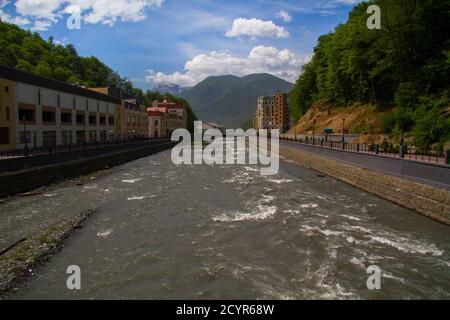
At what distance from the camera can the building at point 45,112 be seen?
1394 inches

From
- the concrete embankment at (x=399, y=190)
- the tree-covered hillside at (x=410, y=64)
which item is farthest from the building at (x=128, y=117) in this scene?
the concrete embankment at (x=399, y=190)

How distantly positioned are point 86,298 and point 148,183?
21.0 m

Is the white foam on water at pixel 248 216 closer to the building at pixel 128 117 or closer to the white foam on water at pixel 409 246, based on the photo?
the white foam on water at pixel 409 246

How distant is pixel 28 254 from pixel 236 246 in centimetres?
805

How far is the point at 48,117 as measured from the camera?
46094mm

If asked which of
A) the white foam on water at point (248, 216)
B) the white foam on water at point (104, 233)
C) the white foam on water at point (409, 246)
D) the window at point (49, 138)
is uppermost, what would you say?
the window at point (49, 138)

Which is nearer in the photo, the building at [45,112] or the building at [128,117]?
the building at [45,112]

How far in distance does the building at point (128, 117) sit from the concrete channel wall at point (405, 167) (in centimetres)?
5863

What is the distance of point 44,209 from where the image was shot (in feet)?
62.7

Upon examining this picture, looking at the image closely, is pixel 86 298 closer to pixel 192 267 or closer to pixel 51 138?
pixel 192 267

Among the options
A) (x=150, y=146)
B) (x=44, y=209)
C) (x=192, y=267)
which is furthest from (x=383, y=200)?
(x=150, y=146)

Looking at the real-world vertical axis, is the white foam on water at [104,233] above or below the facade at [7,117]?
below

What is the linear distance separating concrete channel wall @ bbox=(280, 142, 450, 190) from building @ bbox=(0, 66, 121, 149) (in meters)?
28.1
